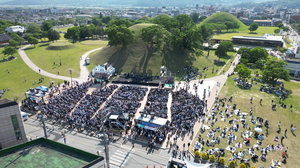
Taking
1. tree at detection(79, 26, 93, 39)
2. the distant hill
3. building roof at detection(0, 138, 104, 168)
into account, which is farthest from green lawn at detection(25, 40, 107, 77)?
building roof at detection(0, 138, 104, 168)

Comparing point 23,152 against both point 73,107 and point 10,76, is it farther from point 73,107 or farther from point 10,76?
point 10,76

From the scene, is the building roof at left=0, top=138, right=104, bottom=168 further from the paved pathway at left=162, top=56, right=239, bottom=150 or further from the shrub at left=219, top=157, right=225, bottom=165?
the shrub at left=219, top=157, right=225, bottom=165

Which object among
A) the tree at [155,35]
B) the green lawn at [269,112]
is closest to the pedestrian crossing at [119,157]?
the green lawn at [269,112]

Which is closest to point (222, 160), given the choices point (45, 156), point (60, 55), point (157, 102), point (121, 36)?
point (157, 102)

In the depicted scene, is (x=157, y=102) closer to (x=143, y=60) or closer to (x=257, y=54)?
(x=143, y=60)

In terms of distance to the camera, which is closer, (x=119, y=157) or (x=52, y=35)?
(x=119, y=157)

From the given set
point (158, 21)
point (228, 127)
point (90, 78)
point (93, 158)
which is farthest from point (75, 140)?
point (158, 21)
